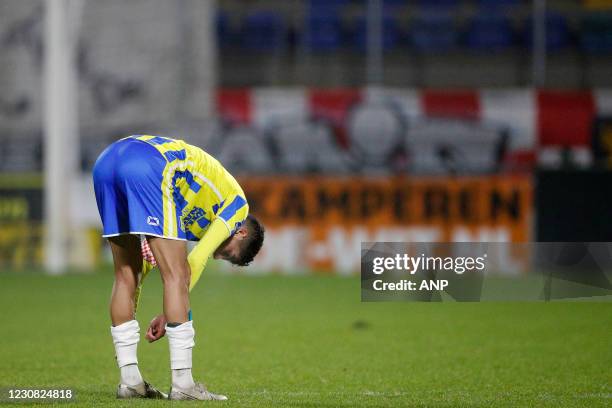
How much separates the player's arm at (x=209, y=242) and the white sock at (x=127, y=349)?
1.81 feet

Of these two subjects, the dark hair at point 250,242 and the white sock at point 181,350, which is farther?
the dark hair at point 250,242

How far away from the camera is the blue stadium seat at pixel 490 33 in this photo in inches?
1016

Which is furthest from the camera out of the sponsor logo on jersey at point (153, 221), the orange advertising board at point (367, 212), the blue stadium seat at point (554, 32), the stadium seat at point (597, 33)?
the blue stadium seat at point (554, 32)

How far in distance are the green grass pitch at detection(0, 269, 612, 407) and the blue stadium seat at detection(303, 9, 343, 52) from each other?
1040cm

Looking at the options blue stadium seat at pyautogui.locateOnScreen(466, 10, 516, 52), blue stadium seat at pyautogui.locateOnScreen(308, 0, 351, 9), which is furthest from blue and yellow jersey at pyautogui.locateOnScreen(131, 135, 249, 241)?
blue stadium seat at pyautogui.locateOnScreen(308, 0, 351, 9)

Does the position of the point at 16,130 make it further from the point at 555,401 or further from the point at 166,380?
the point at 555,401

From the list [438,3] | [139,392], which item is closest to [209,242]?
[139,392]

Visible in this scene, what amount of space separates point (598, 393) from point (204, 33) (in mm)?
17566

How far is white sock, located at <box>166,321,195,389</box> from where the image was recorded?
20.4 feet

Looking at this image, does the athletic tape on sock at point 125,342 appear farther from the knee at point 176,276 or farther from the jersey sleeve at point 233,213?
the jersey sleeve at point 233,213

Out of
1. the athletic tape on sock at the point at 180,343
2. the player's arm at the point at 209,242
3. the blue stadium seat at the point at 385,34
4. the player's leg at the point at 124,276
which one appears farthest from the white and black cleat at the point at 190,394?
the blue stadium seat at the point at 385,34

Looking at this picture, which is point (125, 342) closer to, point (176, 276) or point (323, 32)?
point (176, 276)

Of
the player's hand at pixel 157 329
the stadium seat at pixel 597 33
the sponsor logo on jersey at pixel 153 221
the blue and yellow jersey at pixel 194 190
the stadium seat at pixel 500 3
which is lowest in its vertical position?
the player's hand at pixel 157 329

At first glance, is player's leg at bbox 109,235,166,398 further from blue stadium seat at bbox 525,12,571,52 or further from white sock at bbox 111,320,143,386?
blue stadium seat at bbox 525,12,571,52
